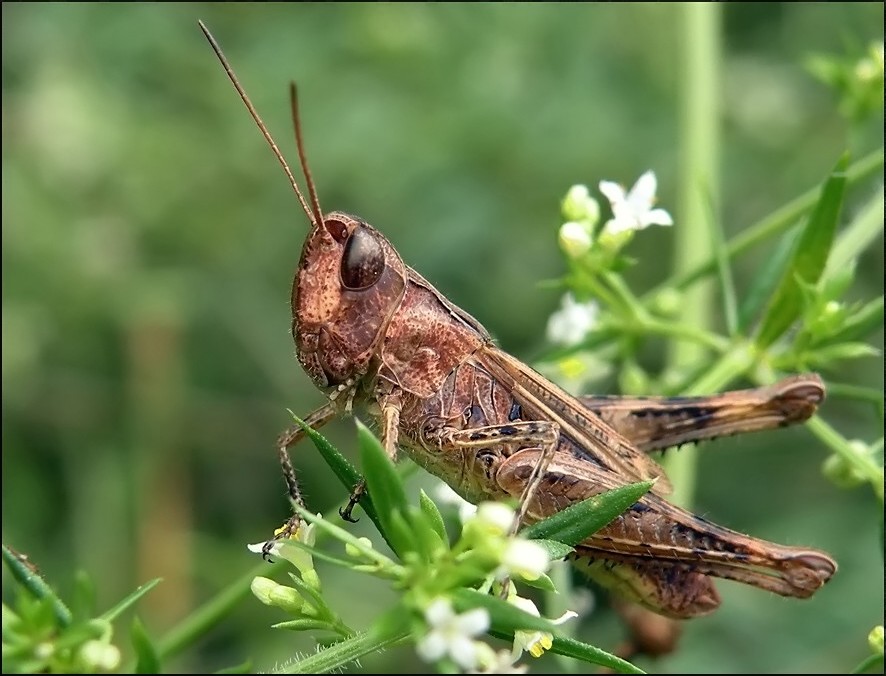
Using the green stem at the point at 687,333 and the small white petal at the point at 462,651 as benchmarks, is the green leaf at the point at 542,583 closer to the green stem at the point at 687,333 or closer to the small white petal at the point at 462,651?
the small white petal at the point at 462,651

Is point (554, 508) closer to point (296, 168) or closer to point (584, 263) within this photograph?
point (584, 263)

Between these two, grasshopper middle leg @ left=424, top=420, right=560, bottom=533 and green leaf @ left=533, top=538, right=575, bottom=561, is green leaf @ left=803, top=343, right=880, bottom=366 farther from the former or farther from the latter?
green leaf @ left=533, top=538, right=575, bottom=561

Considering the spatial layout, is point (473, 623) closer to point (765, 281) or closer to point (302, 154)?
point (302, 154)

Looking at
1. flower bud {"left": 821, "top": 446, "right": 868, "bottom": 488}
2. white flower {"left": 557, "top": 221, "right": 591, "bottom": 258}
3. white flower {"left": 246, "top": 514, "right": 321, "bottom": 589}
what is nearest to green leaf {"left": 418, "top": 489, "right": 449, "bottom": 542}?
white flower {"left": 246, "top": 514, "right": 321, "bottom": 589}

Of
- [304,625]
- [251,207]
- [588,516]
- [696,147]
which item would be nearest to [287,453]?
[304,625]

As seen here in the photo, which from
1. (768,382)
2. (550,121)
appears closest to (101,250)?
(550,121)

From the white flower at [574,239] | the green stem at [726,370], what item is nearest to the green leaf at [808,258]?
the green stem at [726,370]
